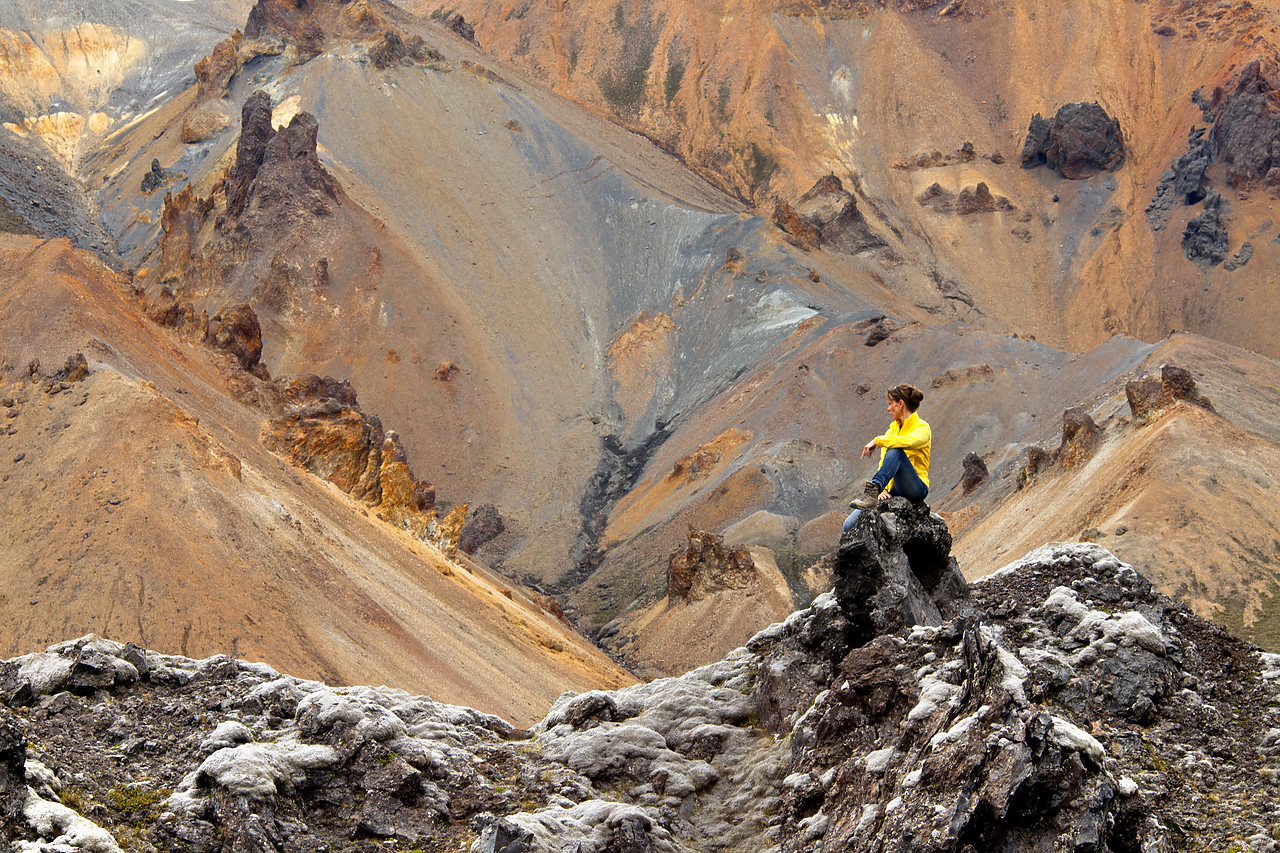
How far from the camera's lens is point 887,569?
13.1 metres

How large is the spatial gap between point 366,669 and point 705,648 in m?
23.8

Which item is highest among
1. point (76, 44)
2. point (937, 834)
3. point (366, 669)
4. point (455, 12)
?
point (76, 44)

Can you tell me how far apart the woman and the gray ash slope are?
13.7 inches

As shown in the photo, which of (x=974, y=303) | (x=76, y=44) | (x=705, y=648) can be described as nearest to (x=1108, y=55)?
(x=974, y=303)

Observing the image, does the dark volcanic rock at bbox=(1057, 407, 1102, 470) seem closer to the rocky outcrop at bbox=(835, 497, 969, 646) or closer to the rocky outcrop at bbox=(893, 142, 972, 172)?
the rocky outcrop at bbox=(835, 497, 969, 646)

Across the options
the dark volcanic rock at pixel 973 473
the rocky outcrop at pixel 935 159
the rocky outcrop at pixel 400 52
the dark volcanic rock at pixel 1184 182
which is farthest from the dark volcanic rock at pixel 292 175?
the dark volcanic rock at pixel 1184 182

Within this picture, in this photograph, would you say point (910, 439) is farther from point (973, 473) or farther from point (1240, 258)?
point (1240, 258)

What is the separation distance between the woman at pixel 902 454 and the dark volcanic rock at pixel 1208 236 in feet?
329

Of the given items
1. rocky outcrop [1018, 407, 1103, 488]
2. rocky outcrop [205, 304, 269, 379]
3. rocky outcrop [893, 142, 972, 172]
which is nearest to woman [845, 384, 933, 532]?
rocky outcrop [1018, 407, 1103, 488]

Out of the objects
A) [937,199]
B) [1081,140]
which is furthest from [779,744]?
[1081,140]

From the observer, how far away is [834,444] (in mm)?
70812

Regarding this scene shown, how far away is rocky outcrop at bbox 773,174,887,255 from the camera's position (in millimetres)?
107000

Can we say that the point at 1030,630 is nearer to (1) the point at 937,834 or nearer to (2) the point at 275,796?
(1) the point at 937,834

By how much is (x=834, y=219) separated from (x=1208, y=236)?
33469mm
